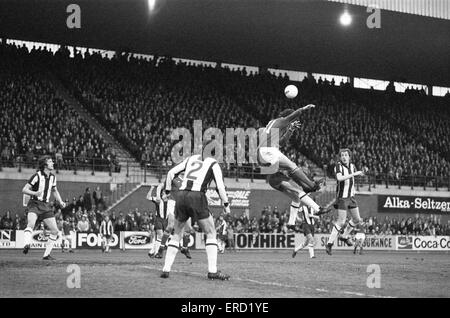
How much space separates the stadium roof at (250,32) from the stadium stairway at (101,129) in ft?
12.6

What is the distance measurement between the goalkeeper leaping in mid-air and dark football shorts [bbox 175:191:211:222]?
4.59 metres

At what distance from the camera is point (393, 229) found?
149ft

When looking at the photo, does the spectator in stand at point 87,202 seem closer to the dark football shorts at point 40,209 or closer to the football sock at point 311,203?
the dark football shorts at point 40,209

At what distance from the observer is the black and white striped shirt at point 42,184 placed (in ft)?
65.7

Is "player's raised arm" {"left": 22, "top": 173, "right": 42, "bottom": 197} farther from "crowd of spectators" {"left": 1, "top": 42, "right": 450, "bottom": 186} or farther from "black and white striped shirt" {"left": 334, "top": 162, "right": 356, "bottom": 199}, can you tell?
"crowd of spectators" {"left": 1, "top": 42, "right": 450, "bottom": 186}

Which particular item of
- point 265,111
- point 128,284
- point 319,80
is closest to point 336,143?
point 265,111

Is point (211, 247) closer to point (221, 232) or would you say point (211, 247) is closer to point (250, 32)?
point (221, 232)

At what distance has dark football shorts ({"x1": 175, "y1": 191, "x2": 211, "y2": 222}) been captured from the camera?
1373 centimetres

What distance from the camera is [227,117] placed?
48.0m

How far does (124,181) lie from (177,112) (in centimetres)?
770

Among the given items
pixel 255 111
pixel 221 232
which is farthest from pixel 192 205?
pixel 255 111

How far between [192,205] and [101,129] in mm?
31456

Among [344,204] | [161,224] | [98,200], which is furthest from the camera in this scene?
[98,200]
